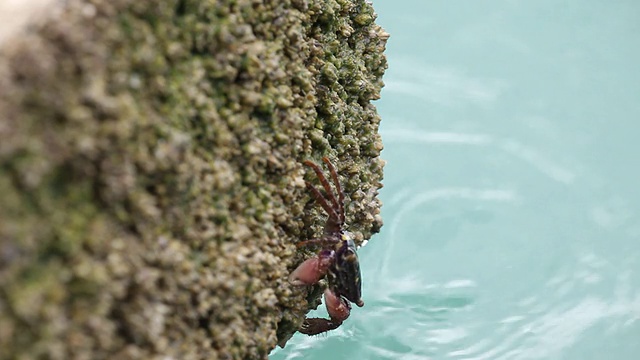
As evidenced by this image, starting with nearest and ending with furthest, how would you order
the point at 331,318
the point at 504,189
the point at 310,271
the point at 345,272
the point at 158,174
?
1. the point at 158,174
2. the point at 310,271
3. the point at 345,272
4. the point at 331,318
5. the point at 504,189

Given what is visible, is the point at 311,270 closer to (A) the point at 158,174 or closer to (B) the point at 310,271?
(B) the point at 310,271

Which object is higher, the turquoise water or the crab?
the turquoise water

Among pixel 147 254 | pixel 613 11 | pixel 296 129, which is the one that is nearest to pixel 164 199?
pixel 147 254

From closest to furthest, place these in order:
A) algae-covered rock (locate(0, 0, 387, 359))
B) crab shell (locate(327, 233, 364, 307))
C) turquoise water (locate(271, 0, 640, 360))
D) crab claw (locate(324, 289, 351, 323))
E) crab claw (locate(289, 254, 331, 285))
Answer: algae-covered rock (locate(0, 0, 387, 359)) < crab claw (locate(289, 254, 331, 285)) < crab shell (locate(327, 233, 364, 307)) < crab claw (locate(324, 289, 351, 323)) < turquoise water (locate(271, 0, 640, 360))

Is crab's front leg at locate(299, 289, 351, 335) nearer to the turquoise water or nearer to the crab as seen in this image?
the crab

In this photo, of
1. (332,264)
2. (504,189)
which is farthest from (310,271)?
(504,189)

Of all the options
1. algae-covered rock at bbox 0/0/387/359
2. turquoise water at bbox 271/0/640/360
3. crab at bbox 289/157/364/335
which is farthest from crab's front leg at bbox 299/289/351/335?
turquoise water at bbox 271/0/640/360

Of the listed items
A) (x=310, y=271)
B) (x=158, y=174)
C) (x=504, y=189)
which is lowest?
(x=158, y=174)

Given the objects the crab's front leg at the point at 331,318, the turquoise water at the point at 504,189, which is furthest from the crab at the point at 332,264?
the turquoise water at the point at 504,189
